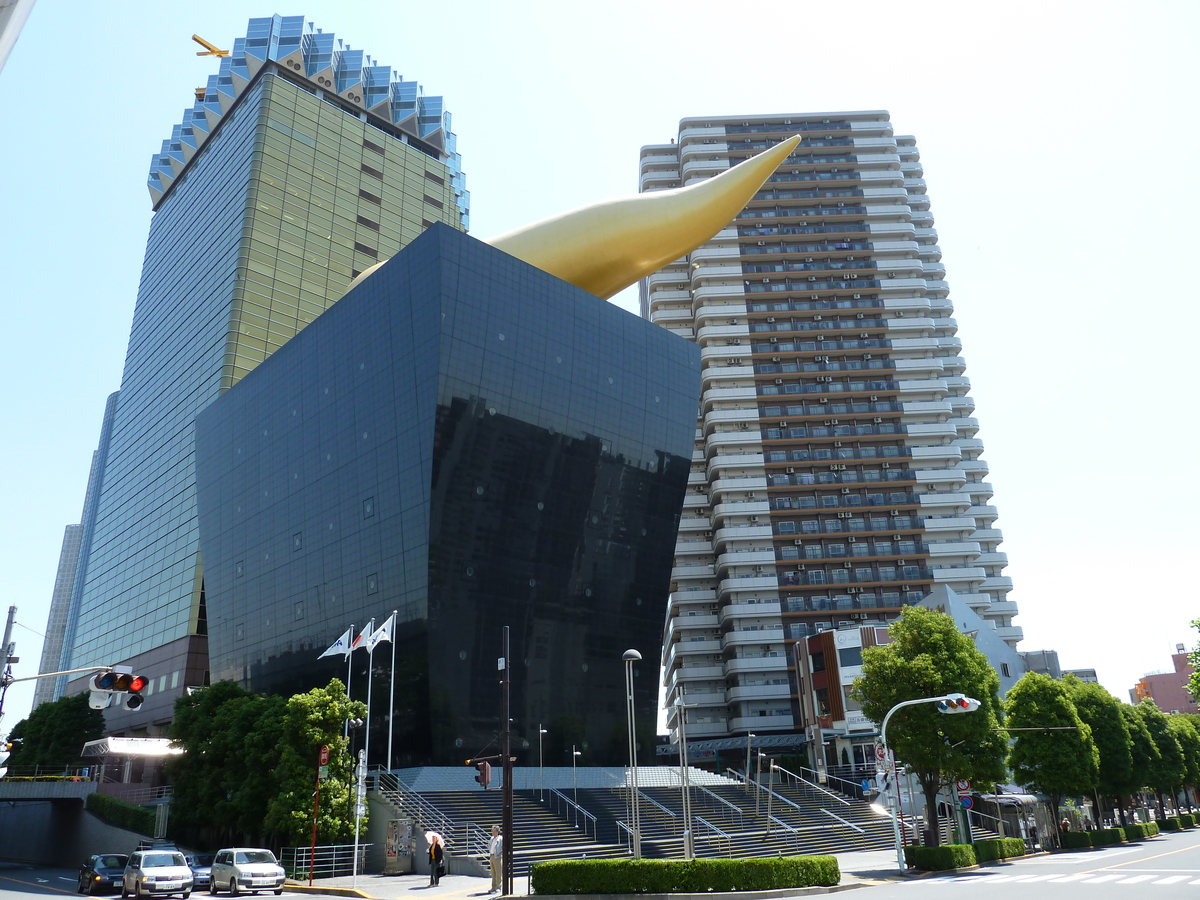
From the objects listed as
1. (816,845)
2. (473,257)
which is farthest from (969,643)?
(473,257)

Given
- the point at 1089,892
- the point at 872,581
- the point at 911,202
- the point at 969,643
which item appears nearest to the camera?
the point at 1089,892

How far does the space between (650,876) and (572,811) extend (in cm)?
2133

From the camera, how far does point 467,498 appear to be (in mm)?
49125

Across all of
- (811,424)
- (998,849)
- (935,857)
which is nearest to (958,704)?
(935,857)

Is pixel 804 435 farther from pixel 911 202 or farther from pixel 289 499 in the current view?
A: pixel 289 499

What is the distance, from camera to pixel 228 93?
328 ft

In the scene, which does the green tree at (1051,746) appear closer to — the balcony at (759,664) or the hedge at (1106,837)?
the hedge at (1106,837)

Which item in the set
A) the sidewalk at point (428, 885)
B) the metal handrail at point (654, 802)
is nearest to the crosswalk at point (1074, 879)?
the sidewalk at point (428, 885)

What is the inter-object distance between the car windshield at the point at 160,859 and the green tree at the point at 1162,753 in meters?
59.2

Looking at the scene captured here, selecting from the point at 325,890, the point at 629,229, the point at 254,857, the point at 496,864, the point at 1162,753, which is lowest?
the point at 325,890

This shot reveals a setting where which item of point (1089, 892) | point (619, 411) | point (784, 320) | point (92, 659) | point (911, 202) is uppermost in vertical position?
point (911, 202)

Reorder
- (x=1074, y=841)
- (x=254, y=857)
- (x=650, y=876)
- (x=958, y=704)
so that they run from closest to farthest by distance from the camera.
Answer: (x=650, y=876), (x=254, y=857), (x=958, y=704), (x=1074, y=841)

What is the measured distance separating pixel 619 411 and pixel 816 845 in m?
28.3

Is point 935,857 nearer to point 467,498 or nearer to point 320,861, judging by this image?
point 320,861
